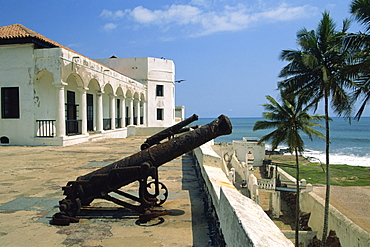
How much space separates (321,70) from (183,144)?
1268 cm

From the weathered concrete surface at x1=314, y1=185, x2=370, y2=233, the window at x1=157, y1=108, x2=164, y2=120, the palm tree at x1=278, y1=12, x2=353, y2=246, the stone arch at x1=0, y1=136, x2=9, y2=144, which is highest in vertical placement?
the palm tree at x1=278, y1=12, x2=353, y2=246

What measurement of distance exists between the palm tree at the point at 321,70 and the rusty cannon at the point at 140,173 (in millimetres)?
10846

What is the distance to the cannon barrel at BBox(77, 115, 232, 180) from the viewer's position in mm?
3637

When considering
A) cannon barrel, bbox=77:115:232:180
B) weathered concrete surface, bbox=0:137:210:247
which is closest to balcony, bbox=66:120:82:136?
weathered concrete surface, bbox=0:137:210:247

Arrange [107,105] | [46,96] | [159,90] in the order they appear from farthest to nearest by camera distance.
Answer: [159,90] → [107,105] → [46,96]

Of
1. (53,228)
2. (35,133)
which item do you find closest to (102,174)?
(53,228)

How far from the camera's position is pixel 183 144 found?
3.71 metres

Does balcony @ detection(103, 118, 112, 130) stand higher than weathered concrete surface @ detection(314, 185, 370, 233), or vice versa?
balcony @ detection(103, 118, 112, 130)

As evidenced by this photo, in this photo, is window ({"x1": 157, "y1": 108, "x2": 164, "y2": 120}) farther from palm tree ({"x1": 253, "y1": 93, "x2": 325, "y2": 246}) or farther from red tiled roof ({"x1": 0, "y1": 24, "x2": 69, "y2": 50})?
red tiled roof ({"x1": 0, "y1": 24, "x2": 69, "y2": 50})

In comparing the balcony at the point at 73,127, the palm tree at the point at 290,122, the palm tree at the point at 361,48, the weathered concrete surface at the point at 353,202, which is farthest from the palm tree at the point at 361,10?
the balcony at the point at 73,127

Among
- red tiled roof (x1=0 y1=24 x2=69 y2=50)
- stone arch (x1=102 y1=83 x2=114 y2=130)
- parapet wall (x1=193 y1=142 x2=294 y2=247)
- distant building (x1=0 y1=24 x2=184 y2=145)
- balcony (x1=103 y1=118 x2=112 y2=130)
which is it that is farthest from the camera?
stone arch (x1=102 y1=83 x2=114 y2=130)

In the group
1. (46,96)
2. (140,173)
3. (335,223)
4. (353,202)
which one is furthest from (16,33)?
(353,202)

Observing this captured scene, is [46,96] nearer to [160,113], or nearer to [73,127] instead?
[73,127]

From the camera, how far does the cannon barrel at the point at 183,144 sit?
364 cm
